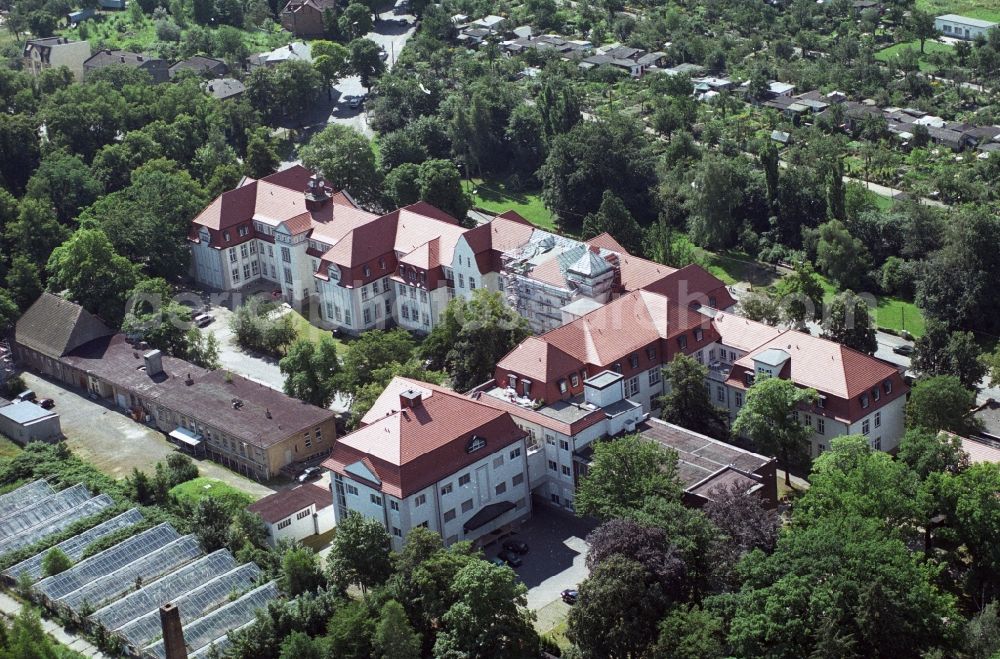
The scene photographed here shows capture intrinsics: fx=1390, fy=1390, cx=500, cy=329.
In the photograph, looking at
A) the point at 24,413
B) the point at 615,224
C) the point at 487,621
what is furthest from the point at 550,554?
the point at 615,224

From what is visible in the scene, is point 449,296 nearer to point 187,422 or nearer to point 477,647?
point 187,422

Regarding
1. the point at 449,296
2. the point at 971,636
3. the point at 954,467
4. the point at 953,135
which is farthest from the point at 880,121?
the point at 971,636

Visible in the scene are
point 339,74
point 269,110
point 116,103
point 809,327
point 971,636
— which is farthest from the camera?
point 339,74

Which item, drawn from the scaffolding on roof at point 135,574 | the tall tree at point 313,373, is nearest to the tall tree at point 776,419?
the tall tree at point 313,373

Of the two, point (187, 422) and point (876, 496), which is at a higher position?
point (876, 496)

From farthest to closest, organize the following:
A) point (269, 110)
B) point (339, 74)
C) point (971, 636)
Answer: point (339, 74) → point (269, 110) → point (971, 636)

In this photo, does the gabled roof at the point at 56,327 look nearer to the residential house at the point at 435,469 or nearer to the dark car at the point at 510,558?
the residential house at the point at 435,469
